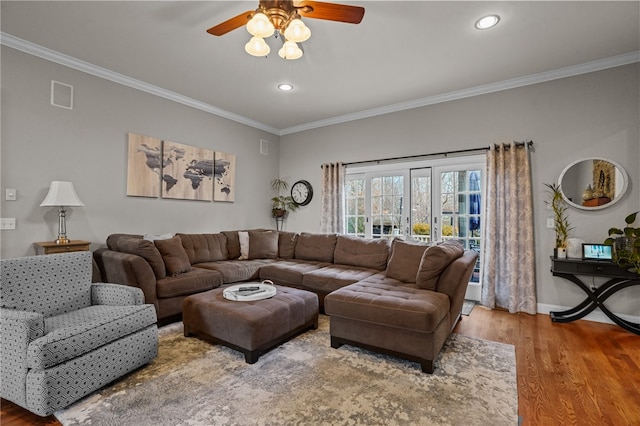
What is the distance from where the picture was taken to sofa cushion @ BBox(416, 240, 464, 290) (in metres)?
2.77

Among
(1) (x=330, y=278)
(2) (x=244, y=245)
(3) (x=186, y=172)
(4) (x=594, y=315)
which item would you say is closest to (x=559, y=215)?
(4) (x=594, y=315)

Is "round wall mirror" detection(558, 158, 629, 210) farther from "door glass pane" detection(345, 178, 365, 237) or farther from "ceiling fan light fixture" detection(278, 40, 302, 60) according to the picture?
"ceiling fan light fixture" detection(278, 40, 302, 60)

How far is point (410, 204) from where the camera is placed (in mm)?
4742

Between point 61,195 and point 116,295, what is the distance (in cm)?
143

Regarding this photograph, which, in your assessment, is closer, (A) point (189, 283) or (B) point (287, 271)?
(A) point (189, 283)

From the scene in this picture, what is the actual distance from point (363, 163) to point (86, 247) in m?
3.94

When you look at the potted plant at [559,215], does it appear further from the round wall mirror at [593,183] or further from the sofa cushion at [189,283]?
the sofa cushion at [189,283]

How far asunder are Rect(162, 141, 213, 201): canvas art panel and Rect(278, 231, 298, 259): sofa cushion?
4.41ft

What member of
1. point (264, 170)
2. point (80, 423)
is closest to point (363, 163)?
point (264, 170)

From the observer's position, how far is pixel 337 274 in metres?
3.73

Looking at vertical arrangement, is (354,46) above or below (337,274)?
above

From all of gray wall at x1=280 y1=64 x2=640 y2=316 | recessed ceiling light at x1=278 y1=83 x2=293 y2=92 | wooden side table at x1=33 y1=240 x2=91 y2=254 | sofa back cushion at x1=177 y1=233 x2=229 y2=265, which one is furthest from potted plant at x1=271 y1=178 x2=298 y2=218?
wooden side table at x1=33 y1=240 x2=91 y2=254

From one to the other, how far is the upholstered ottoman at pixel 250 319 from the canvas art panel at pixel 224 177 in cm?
236

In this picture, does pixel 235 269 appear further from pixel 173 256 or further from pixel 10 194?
pixel 10 194
